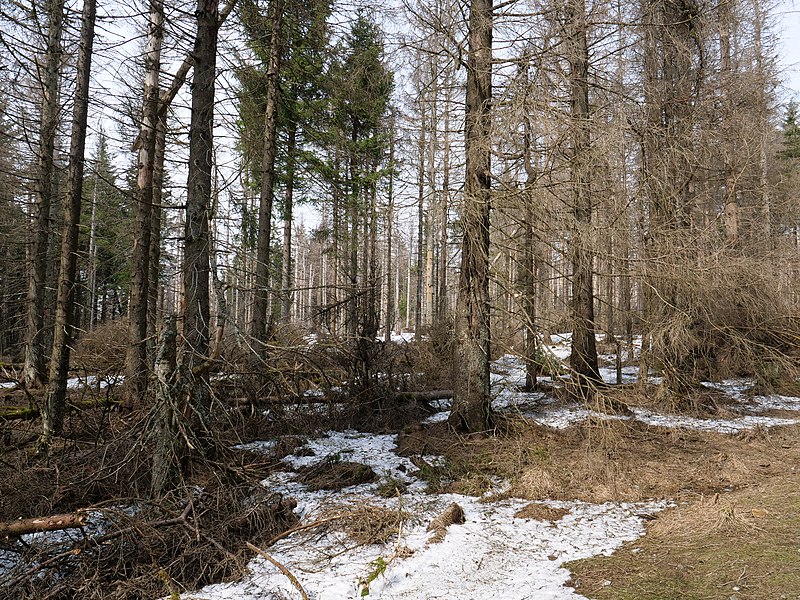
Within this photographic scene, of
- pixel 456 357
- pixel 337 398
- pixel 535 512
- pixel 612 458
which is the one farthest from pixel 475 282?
pixel 337 398

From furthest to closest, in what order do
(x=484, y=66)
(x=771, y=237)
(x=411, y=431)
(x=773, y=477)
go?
(x=771, y=237)
(x=411, y=431)
(x=484, y=66)
(x=773, y=477)

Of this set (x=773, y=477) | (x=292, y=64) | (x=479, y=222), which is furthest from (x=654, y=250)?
(x=292, y=64)

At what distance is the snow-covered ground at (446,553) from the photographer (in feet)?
10.5

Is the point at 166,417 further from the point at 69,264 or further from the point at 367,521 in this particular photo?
the point at 69,264

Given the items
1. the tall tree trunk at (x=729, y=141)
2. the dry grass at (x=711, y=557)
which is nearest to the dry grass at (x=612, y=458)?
the dry grass at (x=711, y=557)

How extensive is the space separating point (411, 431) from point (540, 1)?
269 inches

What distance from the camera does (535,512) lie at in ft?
14.8

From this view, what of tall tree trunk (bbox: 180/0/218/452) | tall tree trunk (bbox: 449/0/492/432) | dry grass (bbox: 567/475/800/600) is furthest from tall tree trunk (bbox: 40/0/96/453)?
dry grass (bbox: 567/475/800/600)

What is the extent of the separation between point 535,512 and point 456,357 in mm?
2944

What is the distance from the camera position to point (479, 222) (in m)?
6.04

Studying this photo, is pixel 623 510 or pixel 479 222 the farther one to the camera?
pixel 479 222

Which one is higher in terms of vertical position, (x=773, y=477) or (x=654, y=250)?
(x=654, y=250)

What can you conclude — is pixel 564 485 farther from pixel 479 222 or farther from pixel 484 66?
pixel 484 66

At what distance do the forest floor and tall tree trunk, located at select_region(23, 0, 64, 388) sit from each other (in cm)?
480
